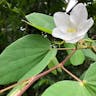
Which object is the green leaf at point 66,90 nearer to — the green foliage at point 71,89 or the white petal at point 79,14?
the green foliage at point 71,89

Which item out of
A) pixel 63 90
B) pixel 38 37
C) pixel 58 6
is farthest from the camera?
pixel 58 6

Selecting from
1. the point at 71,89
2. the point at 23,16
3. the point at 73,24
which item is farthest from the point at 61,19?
the point at 23,16

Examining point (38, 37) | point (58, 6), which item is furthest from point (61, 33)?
point (58, 6)

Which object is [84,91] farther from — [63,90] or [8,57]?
[8,57]

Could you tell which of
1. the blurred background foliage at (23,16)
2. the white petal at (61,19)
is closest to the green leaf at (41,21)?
the white petal at (61,19)

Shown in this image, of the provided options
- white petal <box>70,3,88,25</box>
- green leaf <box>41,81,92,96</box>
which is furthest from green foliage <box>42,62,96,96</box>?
white petal <box>70,3,88,25</box>

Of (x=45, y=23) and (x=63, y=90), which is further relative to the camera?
(x=45, y=23)

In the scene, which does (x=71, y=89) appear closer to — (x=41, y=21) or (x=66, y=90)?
(x=66, y=90)
